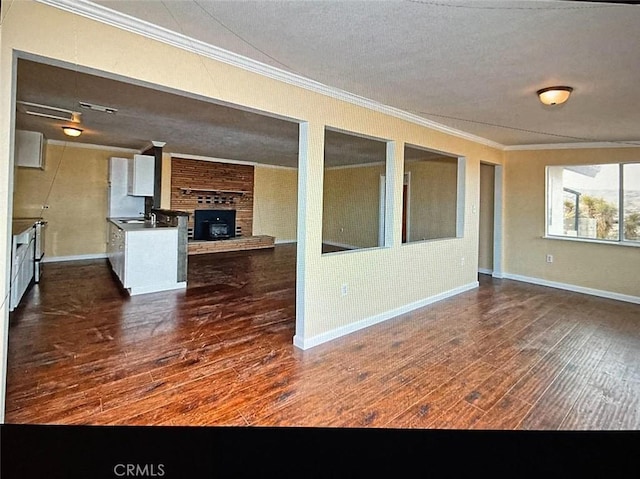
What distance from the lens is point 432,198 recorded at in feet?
17.5

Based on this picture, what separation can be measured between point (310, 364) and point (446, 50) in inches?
77.0

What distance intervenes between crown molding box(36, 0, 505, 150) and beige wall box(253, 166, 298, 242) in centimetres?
476

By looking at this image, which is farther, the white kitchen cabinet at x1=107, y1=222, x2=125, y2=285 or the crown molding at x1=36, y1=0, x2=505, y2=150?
the white kitchen cabinet at x1=107, y1=222, x2=125, y2=285

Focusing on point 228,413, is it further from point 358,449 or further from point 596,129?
point 596,129

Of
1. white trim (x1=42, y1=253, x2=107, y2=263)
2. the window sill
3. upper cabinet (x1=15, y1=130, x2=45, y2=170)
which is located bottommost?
white trim (x1=42, y1=253, x2=107, y2=263)

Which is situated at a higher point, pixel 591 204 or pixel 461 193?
pixel 461 193

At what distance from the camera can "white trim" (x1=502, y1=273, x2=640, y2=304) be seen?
12.2 feet

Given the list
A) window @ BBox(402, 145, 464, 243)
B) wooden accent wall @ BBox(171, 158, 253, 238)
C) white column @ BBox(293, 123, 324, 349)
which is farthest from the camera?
wooden accent wall @ BBox(171, 158, 253, 238)

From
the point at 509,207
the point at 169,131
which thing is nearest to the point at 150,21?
the point at 169,131

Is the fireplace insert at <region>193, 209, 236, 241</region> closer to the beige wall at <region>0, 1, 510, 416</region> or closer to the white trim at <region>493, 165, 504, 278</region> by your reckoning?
the beige wall at <region>0, 1, 510, 416</region>

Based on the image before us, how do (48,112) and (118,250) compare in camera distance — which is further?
(118,250)

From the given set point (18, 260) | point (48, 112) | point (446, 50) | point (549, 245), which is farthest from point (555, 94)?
point (18, 260)

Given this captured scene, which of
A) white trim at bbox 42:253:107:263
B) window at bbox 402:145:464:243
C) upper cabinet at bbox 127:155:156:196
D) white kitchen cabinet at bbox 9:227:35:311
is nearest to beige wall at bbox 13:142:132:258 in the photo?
white trim at bbox 42:253:107:263

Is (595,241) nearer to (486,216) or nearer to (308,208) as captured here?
(486,216)
